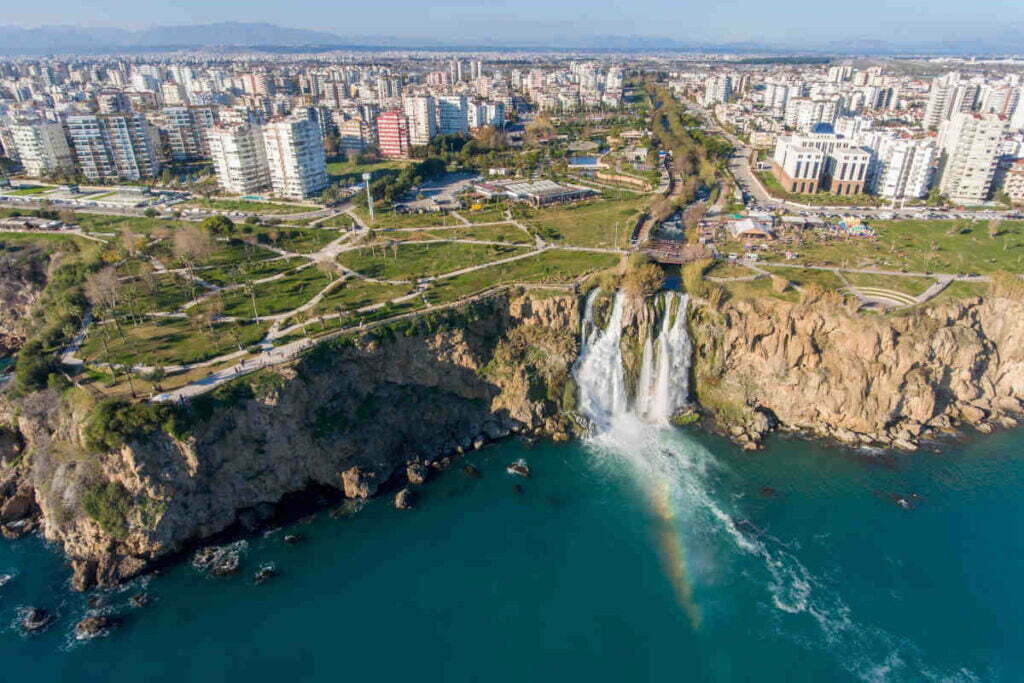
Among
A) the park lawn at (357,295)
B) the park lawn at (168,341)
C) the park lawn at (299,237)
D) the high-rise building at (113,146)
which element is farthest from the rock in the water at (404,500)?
the high-rise building at (113,146)

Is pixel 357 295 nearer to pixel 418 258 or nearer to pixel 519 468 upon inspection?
pixel 418 258

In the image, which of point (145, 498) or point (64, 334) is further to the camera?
point (64, 334)

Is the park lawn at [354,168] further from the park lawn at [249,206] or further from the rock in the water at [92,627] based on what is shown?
the rock in the water at [92,627]

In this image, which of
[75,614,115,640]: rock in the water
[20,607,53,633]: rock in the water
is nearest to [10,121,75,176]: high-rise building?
[20,607,53,633]: rock in the water

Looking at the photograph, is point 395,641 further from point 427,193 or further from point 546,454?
point 427,193

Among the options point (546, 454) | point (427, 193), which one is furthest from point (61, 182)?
point (546, 454)

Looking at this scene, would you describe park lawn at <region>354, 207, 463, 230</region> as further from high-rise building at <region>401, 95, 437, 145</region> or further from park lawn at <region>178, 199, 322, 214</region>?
high-rise building at <region>401, 95, 437, 145</region>
